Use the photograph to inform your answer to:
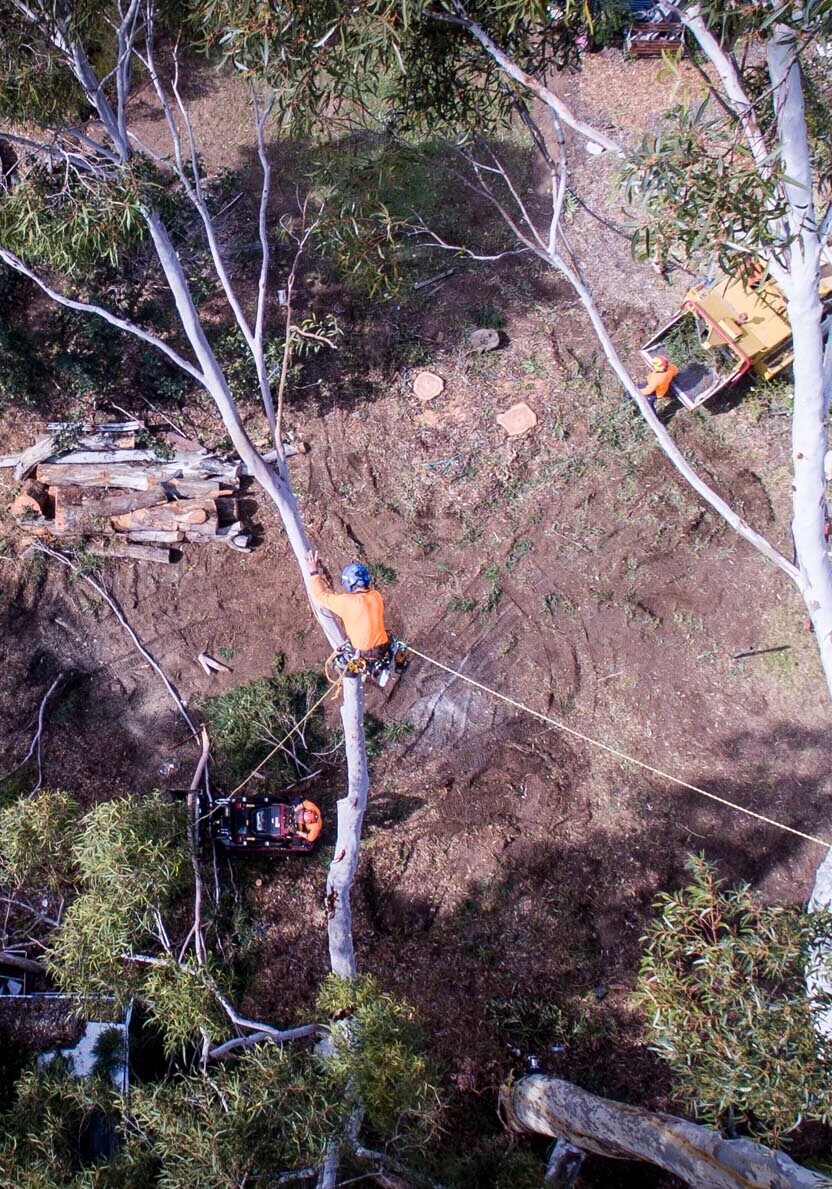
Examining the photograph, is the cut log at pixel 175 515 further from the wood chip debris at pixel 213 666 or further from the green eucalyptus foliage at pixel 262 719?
the green eucalyptus foliage at pixel 262 719

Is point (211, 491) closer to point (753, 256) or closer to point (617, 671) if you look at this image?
point (617, 671)

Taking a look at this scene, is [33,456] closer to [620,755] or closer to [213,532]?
[213,532]

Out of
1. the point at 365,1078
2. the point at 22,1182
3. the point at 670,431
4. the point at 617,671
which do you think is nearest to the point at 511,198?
the point at 670,431

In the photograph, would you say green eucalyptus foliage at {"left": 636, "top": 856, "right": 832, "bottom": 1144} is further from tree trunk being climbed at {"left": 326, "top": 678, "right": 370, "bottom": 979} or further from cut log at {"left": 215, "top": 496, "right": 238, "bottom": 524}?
cut log at {"left": 215, "top": 496, "right": 238, "bottom": 524}

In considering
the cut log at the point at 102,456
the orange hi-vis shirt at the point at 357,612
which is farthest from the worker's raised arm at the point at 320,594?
the cut log at the point at 102,456

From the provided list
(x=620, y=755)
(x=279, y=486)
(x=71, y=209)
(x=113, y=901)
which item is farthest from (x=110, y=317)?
(x=620, y=755)

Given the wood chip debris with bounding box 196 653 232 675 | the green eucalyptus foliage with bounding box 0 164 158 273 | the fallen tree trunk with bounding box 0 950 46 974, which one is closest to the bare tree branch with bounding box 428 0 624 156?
the green eucalyptus foliage with bounding box 0 164 158 273
